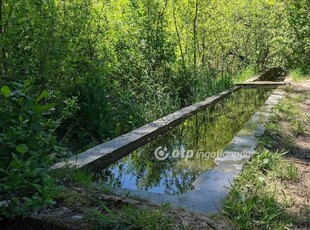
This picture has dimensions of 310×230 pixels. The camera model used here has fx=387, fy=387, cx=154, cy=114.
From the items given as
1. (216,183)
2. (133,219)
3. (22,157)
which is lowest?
(216,183)

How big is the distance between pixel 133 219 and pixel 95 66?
3333mm

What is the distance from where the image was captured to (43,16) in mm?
4102

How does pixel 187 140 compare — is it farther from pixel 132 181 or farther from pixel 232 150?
pixel 132 181

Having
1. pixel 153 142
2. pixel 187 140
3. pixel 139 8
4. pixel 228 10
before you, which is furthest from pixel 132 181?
pixel 228 10

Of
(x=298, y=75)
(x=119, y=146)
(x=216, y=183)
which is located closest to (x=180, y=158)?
(x=119, y=146)

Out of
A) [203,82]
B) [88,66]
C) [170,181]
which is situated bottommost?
[170,181]

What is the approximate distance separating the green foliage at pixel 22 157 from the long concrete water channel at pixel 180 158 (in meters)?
0.62

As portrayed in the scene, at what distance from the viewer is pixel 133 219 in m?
2.04

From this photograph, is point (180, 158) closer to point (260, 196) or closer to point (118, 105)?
point (260, 196)

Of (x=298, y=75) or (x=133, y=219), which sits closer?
(x=133, y=219)

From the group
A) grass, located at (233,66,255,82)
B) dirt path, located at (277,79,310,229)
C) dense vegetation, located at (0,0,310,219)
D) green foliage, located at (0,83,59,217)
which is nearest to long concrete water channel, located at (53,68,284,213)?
dirt path, located at (277,79,310,229)

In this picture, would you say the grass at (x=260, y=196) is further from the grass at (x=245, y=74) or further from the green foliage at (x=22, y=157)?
the grass at (x=245, y=74)

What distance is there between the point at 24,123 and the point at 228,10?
→ 27.8ft

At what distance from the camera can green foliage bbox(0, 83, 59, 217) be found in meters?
2.12
